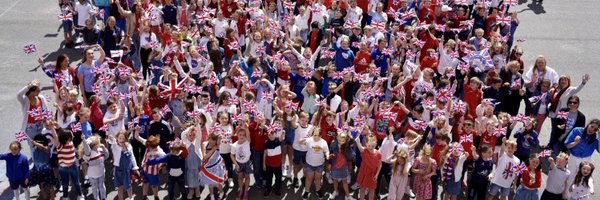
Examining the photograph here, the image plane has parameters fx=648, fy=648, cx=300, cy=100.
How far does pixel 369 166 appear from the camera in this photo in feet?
33.3

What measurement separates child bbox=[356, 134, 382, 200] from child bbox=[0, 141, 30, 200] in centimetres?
514

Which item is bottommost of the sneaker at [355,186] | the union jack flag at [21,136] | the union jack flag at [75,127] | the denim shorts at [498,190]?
the sneaker at [355,186]

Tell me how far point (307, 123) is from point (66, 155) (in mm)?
3825

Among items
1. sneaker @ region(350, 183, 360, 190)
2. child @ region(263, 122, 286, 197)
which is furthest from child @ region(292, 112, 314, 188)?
sneaker @ region(350, 183, 360, 190)

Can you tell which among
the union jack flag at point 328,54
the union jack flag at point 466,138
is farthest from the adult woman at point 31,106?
the union jack flag at point 466,138

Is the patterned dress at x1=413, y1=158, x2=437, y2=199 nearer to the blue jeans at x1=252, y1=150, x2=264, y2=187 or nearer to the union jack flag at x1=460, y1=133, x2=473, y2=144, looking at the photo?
the union jack flag at x1=460, y1=133, x2=473, y2=144

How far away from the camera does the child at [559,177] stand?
32.1ft

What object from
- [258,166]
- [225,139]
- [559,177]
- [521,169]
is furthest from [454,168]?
[225,139]

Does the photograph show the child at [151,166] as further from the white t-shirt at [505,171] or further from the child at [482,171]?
the white t-shirt at [505,171]

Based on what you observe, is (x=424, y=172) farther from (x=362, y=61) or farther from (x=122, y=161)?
(x=122, y=161)

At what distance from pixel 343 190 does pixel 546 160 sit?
397cm

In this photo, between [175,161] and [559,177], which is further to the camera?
[175,161]

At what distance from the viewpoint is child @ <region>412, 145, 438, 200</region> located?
9.84 meters

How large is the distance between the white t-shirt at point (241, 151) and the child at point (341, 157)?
1.36m
